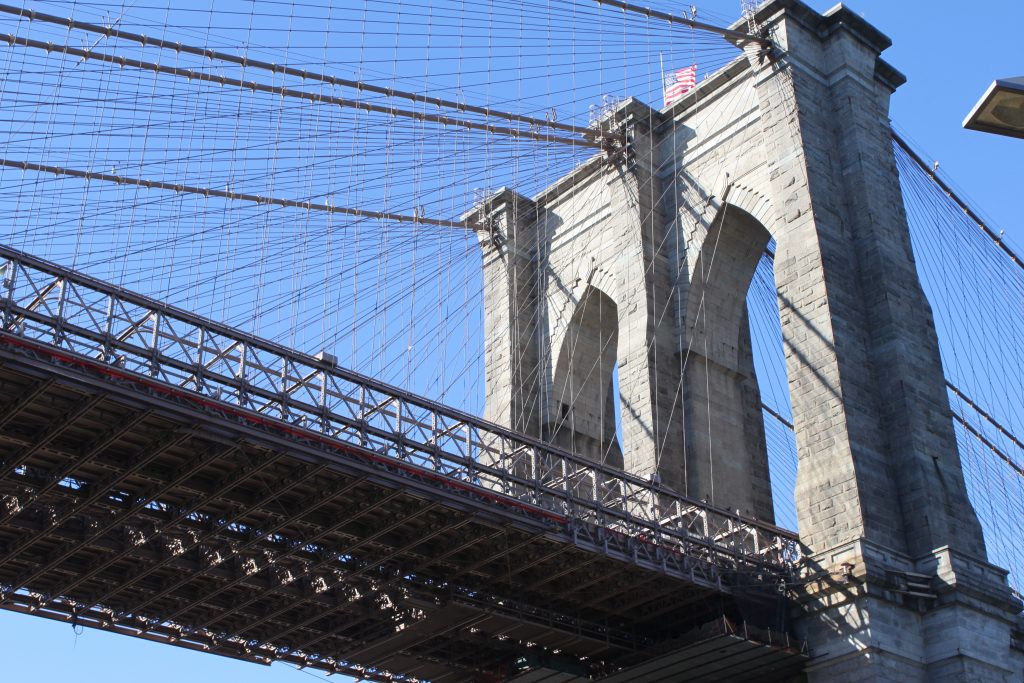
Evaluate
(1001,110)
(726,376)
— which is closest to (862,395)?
(726,376)

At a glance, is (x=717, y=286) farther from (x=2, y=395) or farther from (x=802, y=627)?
(x=2, y=395)

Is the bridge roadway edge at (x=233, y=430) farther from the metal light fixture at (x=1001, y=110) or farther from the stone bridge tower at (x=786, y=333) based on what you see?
the metal light fixture at (x=1001, y=110)

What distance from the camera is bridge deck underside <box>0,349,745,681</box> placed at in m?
32.1

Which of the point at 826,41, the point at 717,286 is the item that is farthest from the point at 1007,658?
the point at 826,41

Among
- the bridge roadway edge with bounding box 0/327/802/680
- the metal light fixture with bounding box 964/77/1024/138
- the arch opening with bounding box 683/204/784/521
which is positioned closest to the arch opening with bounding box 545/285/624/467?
the arch opening with bounding box 683/204/784/521

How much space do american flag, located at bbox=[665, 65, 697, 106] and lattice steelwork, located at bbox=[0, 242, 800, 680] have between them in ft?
77.8

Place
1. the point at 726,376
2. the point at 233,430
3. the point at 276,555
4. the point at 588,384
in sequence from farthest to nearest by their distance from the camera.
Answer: the point at 588,384 → the point at 726,376 → the point at 276,555 → the point at 233,430

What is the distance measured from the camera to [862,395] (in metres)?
42.7

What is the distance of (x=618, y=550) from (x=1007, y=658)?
11744 mm

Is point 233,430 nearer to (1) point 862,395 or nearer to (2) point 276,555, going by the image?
(2) point 276,555

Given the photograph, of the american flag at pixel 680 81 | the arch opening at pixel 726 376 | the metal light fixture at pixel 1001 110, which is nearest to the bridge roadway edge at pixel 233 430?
the arch opening at pixel 726 376

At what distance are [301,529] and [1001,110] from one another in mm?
27832

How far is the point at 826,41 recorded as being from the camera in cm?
5006

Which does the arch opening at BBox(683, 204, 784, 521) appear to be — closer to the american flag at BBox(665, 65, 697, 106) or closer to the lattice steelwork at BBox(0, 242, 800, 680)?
the lattice steelwork at BBox(0, 242, 800, 680)
